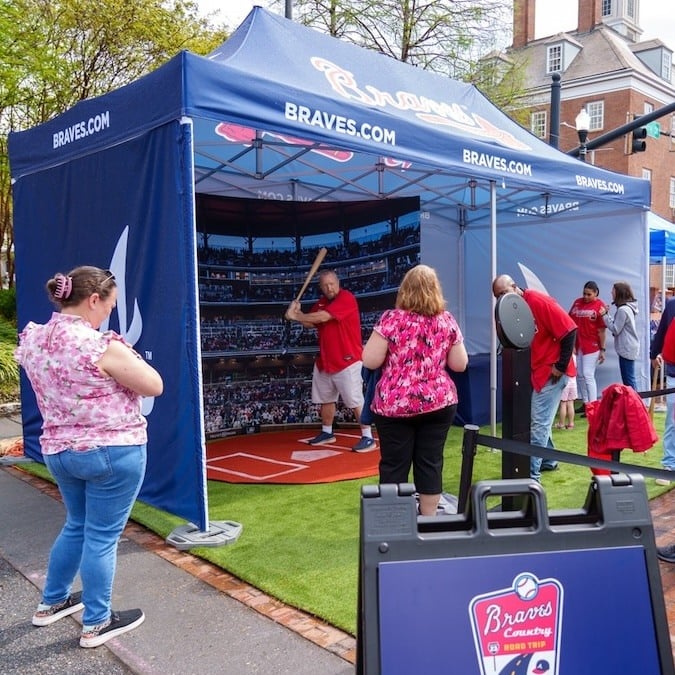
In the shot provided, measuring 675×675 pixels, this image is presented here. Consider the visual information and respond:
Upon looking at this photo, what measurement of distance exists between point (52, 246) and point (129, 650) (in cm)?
362

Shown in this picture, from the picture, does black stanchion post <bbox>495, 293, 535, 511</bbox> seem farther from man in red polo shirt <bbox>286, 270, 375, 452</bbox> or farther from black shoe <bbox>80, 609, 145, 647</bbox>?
man in red polo shirt <bbox>286, 270, 375, 452</bbox>

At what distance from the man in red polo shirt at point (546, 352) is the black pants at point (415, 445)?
1.39m

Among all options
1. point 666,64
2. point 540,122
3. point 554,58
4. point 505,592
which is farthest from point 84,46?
point 666,64

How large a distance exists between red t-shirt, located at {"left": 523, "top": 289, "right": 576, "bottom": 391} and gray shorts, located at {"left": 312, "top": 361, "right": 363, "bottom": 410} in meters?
2.13

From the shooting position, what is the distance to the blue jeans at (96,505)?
111 inches

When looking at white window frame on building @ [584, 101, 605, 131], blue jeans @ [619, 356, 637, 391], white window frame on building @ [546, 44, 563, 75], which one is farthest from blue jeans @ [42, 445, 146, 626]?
white window frame on building @ [546, 44, 563, 75]

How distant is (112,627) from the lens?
303 centimetres

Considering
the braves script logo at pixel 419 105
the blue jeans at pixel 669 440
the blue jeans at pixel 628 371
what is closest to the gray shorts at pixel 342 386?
the braves script logo at pixel 419 105

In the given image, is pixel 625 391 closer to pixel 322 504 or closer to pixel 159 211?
pixel 322 504

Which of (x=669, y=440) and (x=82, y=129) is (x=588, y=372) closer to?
(x=669, y=440)

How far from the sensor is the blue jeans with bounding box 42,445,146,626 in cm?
281

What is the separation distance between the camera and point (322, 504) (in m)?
4.91

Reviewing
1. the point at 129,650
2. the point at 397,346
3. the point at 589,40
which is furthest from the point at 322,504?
the point at 589,40

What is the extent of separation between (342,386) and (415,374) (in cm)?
320
